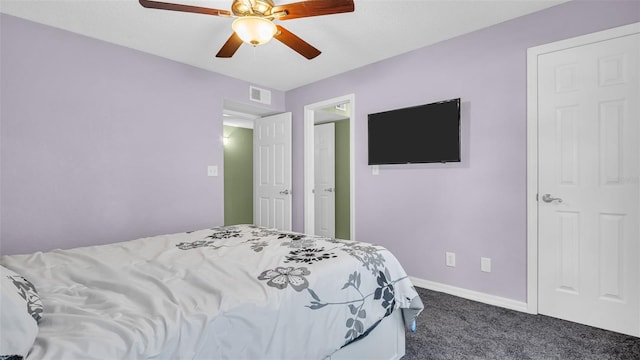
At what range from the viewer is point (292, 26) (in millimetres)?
2625

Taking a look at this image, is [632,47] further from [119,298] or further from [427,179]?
[119,298]

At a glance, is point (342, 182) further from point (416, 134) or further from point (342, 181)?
point (416, 134)

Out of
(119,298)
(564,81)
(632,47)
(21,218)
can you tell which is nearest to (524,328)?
(564,81)

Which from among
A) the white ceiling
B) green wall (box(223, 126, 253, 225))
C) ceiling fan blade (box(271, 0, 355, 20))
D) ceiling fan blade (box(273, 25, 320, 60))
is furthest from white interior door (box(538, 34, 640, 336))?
green wall (box(223, 126, 253, 225))

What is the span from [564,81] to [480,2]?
849 millimetres

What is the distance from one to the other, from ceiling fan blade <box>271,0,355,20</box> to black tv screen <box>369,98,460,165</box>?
4.76ft

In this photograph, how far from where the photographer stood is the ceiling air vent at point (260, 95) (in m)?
4.06

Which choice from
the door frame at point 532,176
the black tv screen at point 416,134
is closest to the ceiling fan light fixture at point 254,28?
the black tv screen at point 416,134

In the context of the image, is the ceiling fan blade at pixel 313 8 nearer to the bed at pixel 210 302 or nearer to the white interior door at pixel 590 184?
the bed at pixel 210 302

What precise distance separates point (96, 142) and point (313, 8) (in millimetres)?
2283

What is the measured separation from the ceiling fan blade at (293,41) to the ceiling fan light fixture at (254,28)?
93 mm

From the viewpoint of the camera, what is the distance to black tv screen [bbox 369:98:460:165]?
2818 mm

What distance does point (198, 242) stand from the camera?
205 centimetres

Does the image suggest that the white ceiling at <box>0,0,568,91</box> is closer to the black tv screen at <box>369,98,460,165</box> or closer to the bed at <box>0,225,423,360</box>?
the black tv screen at <box>369,98,460,165</box>
